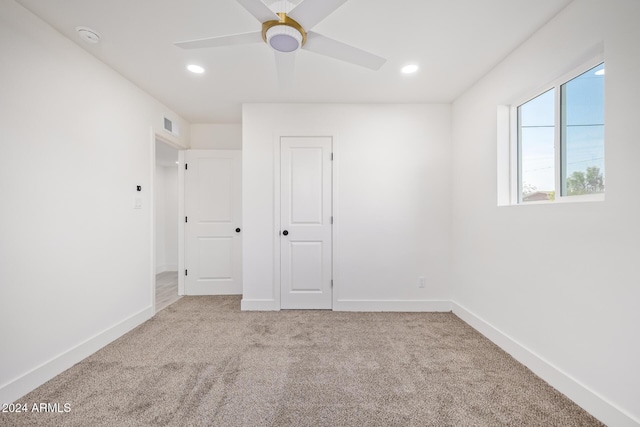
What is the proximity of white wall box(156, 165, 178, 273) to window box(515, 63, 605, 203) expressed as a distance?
19.6 feet

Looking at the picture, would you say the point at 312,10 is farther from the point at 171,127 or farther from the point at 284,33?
the point at 171,127

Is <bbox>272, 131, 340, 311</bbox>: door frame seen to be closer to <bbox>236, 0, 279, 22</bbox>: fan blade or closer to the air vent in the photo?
the air vent

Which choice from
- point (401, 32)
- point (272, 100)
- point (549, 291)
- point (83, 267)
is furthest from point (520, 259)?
point (83, 267)

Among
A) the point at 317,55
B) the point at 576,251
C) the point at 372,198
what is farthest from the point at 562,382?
the point at 317,55

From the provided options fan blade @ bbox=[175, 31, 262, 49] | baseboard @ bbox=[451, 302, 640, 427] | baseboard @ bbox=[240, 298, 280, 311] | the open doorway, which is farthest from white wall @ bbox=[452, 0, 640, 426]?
the open doorway

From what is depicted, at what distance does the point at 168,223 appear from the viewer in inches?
225

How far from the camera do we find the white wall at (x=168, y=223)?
5684 millimetres

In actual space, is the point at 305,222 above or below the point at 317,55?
below

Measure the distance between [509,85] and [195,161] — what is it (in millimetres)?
3871

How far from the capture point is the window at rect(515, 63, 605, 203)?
1.65m

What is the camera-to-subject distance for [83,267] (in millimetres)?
2195

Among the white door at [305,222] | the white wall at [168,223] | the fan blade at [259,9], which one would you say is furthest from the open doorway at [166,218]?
the fan blade at [259,9]

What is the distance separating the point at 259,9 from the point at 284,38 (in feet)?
0.66

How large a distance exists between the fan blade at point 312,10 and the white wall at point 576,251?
1552 millimetres
